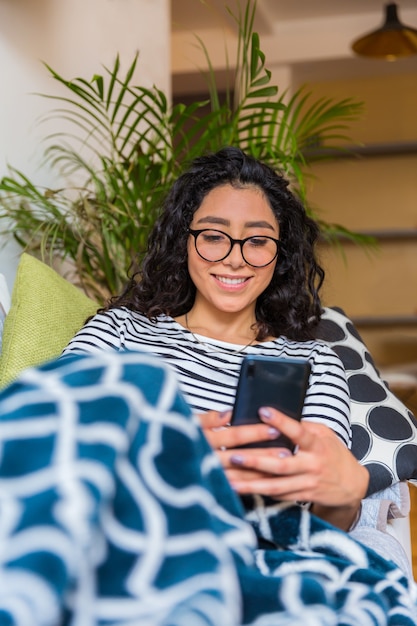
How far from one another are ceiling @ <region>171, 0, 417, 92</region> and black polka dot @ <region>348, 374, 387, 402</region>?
3.81 meters

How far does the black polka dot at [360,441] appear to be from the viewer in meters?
1.79

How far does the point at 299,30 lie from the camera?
5.80 meters

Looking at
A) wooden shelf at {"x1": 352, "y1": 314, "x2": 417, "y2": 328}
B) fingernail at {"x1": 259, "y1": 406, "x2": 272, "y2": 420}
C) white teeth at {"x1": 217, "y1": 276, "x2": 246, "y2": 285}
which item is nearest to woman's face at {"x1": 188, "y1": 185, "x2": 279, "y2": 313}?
white teeth at {"x1": 217, "y1": 276, "x2": 246, "y2": 285}

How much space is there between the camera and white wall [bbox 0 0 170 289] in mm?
2322

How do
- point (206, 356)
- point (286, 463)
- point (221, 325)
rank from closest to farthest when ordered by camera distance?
point (286, 463), point (206, 356), point (221, 325)

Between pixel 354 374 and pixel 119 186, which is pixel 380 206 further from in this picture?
pixel 354 374

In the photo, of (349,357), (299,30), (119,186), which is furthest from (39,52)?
(299,30)

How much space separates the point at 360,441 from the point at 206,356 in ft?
1.28

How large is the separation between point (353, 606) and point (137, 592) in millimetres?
301

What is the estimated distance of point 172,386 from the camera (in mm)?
1008

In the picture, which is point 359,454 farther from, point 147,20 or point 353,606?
point 147,20

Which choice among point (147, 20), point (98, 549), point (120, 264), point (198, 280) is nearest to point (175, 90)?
point (147, 20)

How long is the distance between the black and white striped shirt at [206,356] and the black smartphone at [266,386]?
13.2 inches

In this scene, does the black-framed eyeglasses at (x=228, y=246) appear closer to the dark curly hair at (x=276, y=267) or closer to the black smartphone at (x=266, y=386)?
the dark curly hair at (x=276, y=267)
